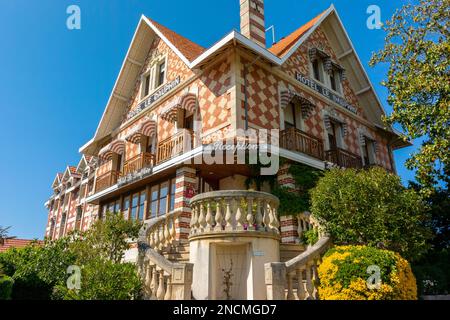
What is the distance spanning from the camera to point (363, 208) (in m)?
8.82

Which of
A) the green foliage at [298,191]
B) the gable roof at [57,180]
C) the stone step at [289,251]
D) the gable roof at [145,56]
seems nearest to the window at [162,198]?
the green foliage at [298,191]

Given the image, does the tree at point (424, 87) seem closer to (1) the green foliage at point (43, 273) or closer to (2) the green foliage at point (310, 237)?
(2) the green foliage at point (310, 237)

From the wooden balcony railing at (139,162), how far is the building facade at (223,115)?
2.4 inches

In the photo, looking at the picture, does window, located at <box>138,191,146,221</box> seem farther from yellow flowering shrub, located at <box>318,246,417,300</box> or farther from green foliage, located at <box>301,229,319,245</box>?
yellow flowering shrub, located at <box>318,246,417,300</box>

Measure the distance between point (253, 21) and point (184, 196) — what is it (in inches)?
341

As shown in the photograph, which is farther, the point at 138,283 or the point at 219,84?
the point at 219,84

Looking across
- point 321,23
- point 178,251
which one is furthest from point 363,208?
point 321,23

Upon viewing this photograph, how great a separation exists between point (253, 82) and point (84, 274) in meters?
9.43

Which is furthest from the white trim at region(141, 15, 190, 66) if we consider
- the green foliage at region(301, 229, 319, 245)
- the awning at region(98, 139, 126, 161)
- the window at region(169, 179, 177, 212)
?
the green foliage at region(301, 229, 319, 245)

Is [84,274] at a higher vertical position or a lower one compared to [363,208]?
lower

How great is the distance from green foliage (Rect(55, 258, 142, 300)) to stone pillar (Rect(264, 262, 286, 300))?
2911mm

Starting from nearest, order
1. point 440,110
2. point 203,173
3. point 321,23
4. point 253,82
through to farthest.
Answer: point 440,110 → point 253,82 → point 203,173 → point 321,23

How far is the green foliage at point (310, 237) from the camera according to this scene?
10.1 metres
